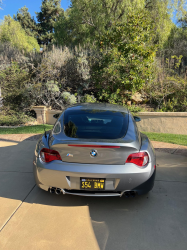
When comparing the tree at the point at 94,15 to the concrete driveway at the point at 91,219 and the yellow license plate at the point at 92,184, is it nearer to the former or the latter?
the concrete driveway at the point at 91,219

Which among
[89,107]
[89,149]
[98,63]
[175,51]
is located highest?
[175,51]

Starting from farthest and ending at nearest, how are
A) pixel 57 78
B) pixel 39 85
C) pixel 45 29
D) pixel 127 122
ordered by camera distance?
pixel 45 29 < pixel 57 78 < pixel 39 85 < pixel 127 122

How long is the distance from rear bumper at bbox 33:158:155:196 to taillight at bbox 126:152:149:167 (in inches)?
2.4

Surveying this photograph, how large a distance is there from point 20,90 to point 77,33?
366 inches

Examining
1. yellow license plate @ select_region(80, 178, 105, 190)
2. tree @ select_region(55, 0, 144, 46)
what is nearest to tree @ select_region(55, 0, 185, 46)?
tree @ select_region(55, 0, 144, 46)

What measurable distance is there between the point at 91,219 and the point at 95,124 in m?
1.48

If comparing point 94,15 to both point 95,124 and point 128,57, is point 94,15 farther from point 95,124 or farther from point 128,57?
point 95,124

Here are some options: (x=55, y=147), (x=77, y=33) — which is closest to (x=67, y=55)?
(x=77, y=33)

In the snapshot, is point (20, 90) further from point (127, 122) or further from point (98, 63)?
point (127, 122)

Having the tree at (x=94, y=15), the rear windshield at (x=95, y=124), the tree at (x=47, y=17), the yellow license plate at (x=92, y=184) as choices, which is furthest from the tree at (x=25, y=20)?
the yellow license plate at (x=92, y=184)

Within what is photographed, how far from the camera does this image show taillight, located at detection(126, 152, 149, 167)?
9.84 ft

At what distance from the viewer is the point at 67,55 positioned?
39.7 ft

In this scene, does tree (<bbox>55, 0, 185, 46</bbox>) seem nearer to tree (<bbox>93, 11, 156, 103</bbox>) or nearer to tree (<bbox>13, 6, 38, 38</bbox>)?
tree (<bbox>93, 11, 156, 103</bbox>)

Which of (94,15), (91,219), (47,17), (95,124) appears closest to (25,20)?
(47,17)
